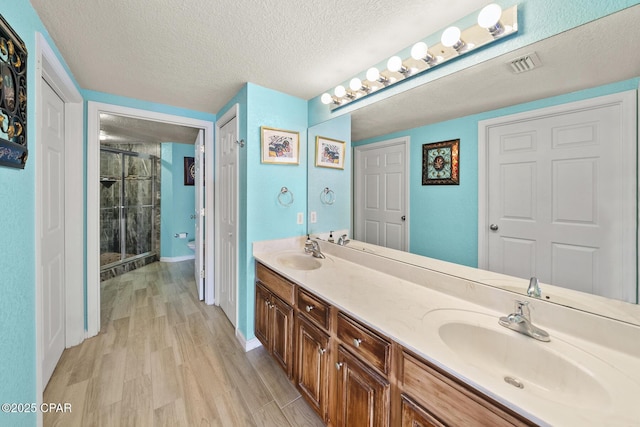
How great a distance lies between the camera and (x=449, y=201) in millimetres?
1220

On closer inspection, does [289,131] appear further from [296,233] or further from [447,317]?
[447,317]

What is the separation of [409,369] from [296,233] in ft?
5.09

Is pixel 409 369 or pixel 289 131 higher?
pixel 289 131

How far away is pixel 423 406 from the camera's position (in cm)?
81

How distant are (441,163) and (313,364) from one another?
1259 mm

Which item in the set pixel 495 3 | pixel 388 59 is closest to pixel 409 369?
pixel 495 3

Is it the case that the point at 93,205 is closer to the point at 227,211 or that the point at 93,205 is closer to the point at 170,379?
the point at 227,211

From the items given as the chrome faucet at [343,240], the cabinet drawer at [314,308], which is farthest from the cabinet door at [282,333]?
the chrome faucet at [343,240]

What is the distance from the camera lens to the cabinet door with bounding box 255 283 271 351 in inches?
72.1

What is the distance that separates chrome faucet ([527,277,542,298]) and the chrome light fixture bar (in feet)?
3.35

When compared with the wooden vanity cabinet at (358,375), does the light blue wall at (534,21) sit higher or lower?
higher

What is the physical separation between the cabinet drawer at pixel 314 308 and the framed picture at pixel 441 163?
2.80 ft

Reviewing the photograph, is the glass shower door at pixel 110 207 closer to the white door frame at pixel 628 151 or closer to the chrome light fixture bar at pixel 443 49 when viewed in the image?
the chrome light fixture bar at pixel 443 49

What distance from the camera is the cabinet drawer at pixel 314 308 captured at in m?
1.25
